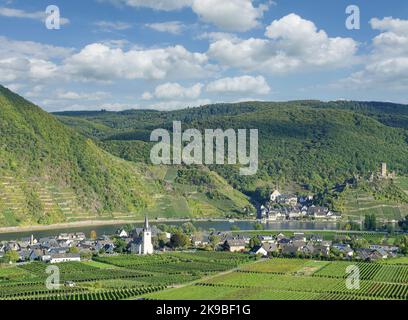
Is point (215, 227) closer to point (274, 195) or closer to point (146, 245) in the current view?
point (146, 245)

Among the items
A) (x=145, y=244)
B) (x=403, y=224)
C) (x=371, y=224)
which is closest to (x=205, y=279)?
(x=145, y=244)

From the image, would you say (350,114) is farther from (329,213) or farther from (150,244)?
(150,244)

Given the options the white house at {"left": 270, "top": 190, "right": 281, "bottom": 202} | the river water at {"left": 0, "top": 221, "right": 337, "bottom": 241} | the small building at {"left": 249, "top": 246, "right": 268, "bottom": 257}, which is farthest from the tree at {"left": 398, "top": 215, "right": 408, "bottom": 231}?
the white house at {"left": 270, "top": 190, "right": 281, "bottom": 202}

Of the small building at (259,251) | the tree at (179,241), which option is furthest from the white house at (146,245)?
the small building at (259,251)

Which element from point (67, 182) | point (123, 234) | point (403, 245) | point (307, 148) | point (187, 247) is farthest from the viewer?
point (307, 148)

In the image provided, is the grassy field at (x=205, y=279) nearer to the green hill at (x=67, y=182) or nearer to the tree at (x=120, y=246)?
the tree at (x=120, y=246)
